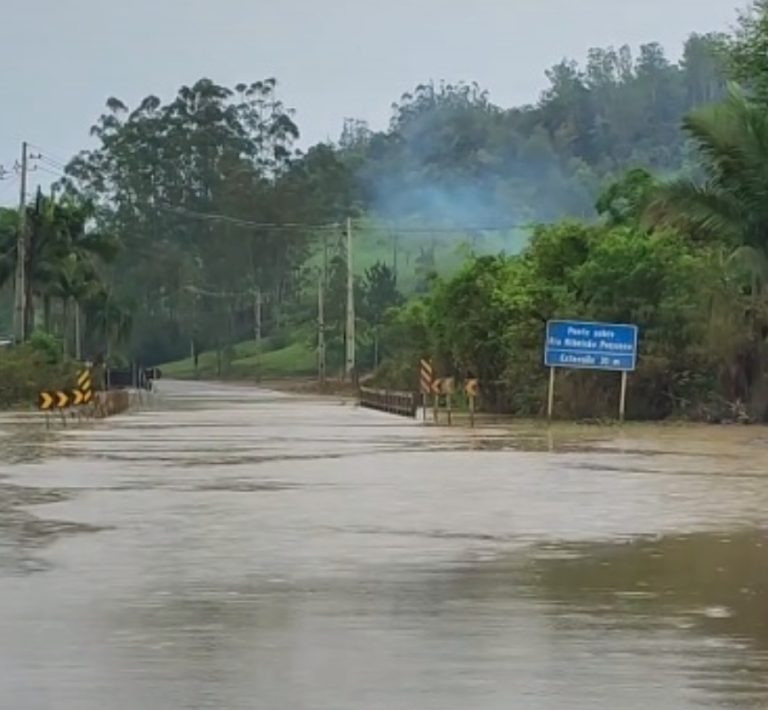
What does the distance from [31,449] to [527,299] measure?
20.1 m

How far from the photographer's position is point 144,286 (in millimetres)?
124688

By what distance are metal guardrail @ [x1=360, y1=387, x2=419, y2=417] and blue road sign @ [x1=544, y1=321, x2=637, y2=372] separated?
27.9 feet

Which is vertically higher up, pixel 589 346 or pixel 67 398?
pixel 589 346

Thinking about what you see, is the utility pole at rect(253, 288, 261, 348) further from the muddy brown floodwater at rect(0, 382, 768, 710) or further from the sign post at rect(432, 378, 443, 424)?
the muddy brown floodwater at rect(0, 382, 768, 710)

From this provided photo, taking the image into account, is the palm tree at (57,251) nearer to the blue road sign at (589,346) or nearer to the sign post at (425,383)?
the sign post at (425,383)

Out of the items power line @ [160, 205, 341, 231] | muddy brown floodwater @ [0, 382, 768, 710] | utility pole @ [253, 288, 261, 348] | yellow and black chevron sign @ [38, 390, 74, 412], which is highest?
power line @ [160, 205, 341, 231]

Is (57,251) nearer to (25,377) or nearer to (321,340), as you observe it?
(25,377)

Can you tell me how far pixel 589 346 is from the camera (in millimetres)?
42594

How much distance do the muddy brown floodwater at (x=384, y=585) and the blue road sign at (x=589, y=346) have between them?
53.9ft

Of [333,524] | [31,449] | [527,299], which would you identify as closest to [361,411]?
[527,299]

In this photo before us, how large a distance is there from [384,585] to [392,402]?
1695 inches

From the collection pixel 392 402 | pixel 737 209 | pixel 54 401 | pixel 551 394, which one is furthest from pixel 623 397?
pixel 392 402

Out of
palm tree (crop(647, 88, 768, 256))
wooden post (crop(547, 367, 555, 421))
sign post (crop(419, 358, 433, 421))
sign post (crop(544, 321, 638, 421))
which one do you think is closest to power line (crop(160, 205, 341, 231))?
sign post (crop(419, 358, 433, 421))

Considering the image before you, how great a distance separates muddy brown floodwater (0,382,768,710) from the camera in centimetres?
869
